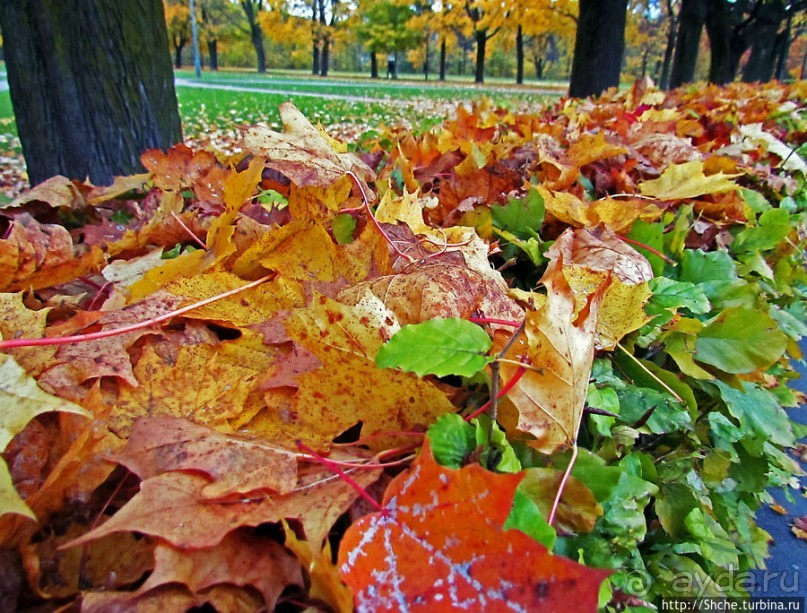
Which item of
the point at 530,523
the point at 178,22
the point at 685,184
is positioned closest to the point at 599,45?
the point at 685,184

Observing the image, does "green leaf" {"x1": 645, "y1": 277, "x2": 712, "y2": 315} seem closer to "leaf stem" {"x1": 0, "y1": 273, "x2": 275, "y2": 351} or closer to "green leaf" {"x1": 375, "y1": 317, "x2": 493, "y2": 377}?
"green leaf" {"x1": 375, "y1": 317, "x2": 493, "y2": 377}

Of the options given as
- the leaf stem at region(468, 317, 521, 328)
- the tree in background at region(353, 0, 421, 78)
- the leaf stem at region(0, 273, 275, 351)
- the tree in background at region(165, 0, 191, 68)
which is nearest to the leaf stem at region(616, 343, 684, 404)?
the leaf stem at region(468, 317, 521, 328)

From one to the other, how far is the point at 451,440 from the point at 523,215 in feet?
2.62

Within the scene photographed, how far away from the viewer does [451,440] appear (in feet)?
2.12

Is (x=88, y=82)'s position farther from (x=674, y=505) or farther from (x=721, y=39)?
(x=721, y=39)

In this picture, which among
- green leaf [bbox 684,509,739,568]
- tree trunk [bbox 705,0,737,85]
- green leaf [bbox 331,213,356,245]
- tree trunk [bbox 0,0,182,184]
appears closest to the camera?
green leaf [bbox 684,509,739,568]

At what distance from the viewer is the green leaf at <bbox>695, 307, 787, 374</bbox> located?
3.15 feet

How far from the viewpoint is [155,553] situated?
20.4 inches

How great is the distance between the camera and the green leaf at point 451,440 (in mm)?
634

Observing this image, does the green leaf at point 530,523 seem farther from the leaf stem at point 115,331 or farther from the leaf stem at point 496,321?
the leaf stem at point 115,331

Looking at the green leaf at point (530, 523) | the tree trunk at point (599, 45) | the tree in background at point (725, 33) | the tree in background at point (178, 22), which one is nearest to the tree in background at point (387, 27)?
the tree in background at point (178, 22)

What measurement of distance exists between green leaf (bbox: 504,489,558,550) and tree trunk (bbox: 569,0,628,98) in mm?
8731

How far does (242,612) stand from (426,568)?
0.19 m

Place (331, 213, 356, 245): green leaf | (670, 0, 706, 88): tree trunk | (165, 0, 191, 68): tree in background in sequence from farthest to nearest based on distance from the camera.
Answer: (165, 0, 191, 68): tree in background < (670, 0, 706, 88): tree trunk < (331, 213, 356, 245): green leaf
